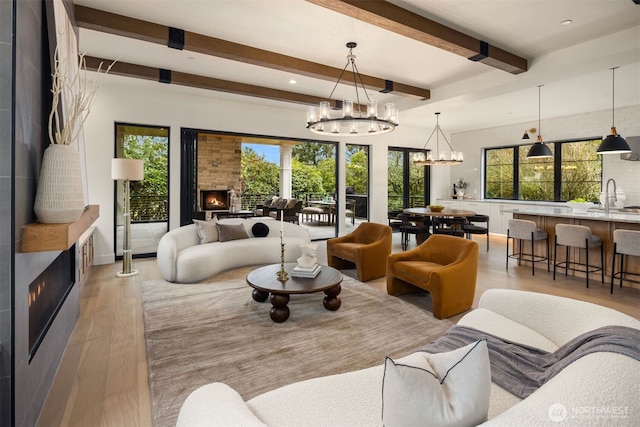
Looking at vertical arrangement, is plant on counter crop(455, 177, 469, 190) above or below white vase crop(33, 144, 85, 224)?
above

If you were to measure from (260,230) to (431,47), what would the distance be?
372cm

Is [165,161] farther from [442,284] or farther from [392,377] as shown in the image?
[392,377]

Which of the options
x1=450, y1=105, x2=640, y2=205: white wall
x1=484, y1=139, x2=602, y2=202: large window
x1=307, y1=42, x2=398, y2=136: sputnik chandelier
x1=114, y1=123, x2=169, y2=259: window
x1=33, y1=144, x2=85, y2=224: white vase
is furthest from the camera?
x1=484, y1=139, x2=602, y2=202: large window

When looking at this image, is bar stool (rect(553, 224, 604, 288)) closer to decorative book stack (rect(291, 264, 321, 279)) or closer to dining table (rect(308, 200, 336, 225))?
decorative book stack (rect(291, 264, 321, 279))

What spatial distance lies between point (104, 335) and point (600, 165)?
30.8 feet

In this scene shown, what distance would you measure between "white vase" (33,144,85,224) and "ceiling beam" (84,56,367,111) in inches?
128

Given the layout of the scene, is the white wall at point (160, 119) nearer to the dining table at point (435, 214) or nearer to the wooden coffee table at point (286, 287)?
the dining table at point (435, 214)

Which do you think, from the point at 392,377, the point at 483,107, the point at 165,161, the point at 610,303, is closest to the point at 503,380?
the point at 392,377

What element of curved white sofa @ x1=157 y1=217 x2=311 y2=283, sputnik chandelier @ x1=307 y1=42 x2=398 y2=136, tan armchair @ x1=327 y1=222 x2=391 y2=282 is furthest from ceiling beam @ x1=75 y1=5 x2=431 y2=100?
tan armchair @ x1=327 y1=222 x2=391 y2=282

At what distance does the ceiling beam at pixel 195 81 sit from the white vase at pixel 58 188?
324 cm

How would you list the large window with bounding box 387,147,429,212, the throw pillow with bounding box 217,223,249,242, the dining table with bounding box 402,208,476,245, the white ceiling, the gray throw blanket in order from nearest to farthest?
the gray throw blanket, the white ceiling, the throw pillow with bounding box 217,223,249,242, the dining table with bounding box 402,208,476,245, the large window with bounding box 387,147,429,212

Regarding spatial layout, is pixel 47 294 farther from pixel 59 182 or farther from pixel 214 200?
pixel 214 200

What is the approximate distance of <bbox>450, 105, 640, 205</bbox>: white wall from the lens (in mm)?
6809

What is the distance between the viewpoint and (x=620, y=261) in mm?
4527
